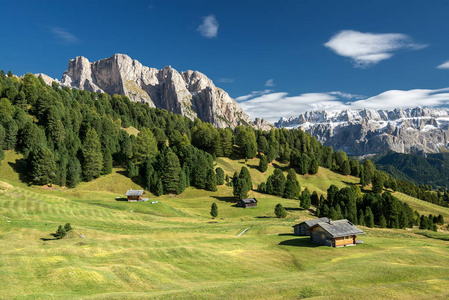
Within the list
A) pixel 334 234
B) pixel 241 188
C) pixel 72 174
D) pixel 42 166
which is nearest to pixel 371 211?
pixel 241 188

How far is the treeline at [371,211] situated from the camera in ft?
278

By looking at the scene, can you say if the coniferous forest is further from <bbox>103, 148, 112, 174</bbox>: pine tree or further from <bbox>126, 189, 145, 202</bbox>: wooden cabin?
<bbox>126, 189, 145, 202</bbox>: wooden cabin

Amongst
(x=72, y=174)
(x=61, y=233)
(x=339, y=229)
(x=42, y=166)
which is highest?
(x=42, y=166)

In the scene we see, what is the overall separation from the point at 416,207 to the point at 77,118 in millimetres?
157151

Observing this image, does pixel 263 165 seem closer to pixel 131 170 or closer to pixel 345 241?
pixel 131 170

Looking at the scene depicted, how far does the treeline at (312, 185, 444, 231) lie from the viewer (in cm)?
8475

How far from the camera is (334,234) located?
160 feet

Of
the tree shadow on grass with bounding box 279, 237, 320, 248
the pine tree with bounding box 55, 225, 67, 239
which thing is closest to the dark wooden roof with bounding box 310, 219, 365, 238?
the tree shadow on grass with bounding box 279, 237, 320, 248

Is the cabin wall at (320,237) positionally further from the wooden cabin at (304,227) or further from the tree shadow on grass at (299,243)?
the wooden cabin at (304,227)

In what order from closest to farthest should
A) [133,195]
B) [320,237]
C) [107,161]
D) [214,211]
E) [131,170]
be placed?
[320,237] < [214,211] < [133,195] < [107,161] < [131,170]

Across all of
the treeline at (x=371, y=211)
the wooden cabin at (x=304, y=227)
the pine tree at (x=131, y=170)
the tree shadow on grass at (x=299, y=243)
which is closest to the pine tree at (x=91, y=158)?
the pine tree at (x=131, y=170)

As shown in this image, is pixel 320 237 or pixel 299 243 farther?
pixel 320 237

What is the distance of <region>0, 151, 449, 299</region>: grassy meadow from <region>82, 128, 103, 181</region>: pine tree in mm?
21372

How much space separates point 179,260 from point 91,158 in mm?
71064
